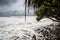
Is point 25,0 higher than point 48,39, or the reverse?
point 25,0

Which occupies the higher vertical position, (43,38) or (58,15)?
(58,15)

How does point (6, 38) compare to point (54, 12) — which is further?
point (6, 38)

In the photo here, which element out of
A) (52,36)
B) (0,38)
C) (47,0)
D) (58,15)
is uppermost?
(47,0)

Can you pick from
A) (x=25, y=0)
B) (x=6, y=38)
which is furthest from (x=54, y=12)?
(x=6, y=38)

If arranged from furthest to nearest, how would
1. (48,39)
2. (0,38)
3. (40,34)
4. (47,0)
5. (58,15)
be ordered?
(0,38) < (40,34) < (48,39) < (58,15) < (47,0)

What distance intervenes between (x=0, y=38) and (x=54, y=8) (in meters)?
2.94

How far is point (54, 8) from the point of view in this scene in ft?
13.0

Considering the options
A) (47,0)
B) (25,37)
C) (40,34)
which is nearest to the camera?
(47,0)

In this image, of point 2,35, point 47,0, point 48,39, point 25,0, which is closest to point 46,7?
point 47,0

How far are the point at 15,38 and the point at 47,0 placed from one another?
7.80 feet

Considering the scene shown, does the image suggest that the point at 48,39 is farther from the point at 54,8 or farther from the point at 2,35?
the point at 2,35

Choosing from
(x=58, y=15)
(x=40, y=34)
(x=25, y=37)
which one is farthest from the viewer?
(x=25, y=37)

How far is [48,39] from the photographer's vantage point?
4582mm

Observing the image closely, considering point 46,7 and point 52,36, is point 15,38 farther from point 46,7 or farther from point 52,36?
point 46,7
